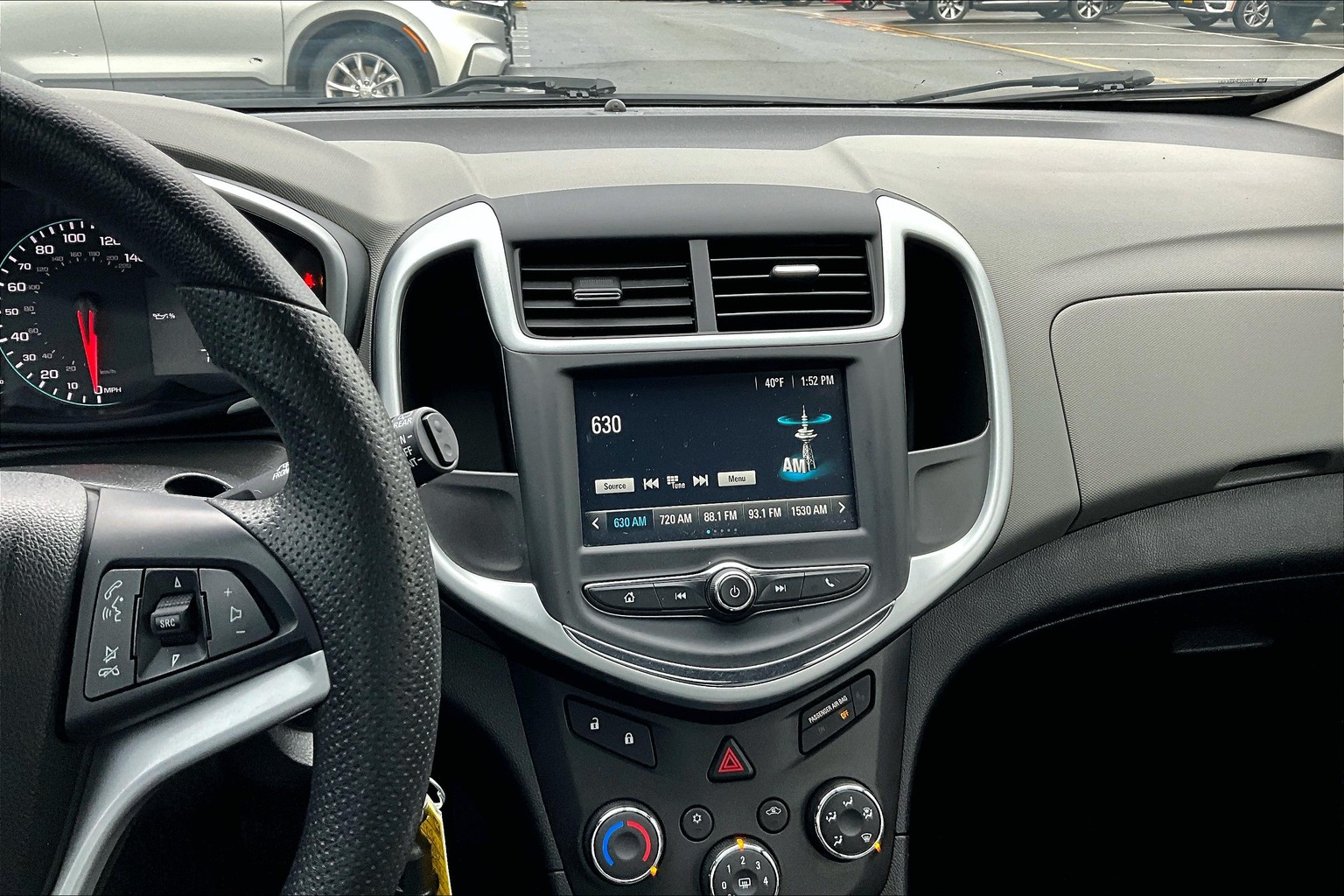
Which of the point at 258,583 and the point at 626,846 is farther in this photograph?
the point at 626,846

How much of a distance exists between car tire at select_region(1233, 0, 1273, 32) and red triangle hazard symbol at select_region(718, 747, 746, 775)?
1670 mm

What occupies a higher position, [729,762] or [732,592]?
[732,592]

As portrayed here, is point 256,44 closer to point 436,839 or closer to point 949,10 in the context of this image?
point 949,10

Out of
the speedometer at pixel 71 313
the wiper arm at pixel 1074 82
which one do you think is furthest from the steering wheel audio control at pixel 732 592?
the wiper arm at pixel 1074 82

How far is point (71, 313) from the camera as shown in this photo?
1630mm

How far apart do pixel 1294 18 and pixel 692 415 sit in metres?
1.50

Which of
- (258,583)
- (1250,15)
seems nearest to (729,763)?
(258,583)

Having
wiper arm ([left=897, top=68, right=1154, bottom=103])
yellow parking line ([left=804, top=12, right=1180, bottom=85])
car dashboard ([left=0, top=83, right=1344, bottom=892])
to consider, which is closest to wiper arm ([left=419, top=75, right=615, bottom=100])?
car dashboard ([left=0, top=83, right=1344, bottom=892])

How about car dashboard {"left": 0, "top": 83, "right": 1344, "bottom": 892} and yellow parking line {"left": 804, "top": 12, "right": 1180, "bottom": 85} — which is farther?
yellow parking line {"left": 804, "top": 12, "right": 1180, "bottom": 85}

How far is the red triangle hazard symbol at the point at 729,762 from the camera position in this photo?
1.71 metres

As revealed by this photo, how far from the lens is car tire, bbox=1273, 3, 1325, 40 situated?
7.39ft

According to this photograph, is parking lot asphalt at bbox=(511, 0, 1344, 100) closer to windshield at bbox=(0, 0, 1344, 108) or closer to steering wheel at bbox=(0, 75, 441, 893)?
windshield at bbox=(0, 0, 1344, 108)

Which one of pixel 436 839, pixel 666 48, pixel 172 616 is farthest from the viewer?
pixel 666 48

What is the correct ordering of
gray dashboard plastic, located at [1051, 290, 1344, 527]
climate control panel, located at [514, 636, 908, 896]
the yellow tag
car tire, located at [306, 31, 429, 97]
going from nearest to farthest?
the yellow tag → climate control panel, located at [514, 636, 908, 896] → gray dashboard plastic, located at [1051, 290, 1344, 527] → car tire, located at [306, 31, 429, 97]
